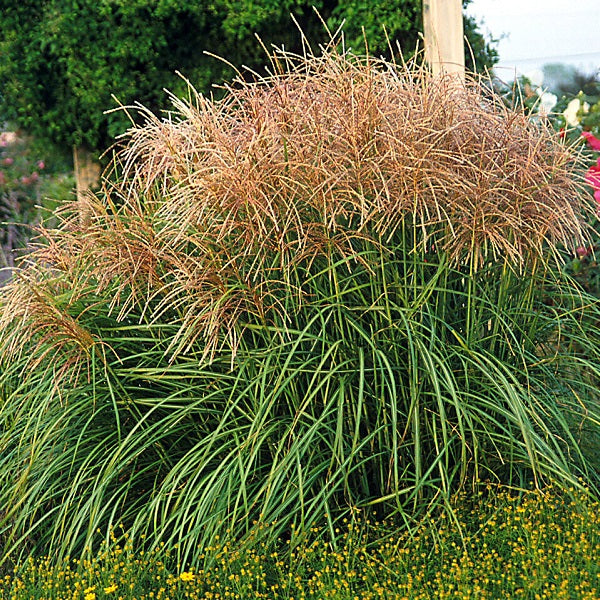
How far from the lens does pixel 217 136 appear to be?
3072 millimetres

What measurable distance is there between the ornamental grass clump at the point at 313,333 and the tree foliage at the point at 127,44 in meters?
2.71

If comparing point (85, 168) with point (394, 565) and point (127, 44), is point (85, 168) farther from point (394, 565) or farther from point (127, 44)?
point (394, 565)

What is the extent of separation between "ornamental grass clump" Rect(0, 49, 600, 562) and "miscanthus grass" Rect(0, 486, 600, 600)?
109 millimetres

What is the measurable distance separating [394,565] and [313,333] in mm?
904

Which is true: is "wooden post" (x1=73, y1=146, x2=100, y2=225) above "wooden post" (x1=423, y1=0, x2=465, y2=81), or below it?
below

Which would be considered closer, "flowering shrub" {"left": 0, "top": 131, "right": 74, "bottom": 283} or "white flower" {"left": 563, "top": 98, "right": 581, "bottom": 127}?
"white flower" {"left": 563, "top": 98, "right": 581, "bottom": 127}

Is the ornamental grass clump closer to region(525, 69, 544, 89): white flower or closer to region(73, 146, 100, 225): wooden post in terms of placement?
region(525, 69, 544, 89): white flower

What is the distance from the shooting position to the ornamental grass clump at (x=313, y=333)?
2.91 m

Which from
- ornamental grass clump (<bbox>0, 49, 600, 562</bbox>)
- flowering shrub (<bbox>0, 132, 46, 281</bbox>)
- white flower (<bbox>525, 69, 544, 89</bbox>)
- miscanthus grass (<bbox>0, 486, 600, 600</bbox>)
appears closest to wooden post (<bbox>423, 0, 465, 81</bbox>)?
white flower (<bbox>525, 69, 544, 89</bbox>)

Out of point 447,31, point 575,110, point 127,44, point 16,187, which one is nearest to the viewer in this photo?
point 575,110

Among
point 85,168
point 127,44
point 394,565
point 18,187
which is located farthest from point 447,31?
point 18,187

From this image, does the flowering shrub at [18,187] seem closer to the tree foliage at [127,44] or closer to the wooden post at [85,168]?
the wooden post at [85,168]

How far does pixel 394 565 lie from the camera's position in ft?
8.69

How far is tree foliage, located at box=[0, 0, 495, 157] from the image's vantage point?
231 inches
